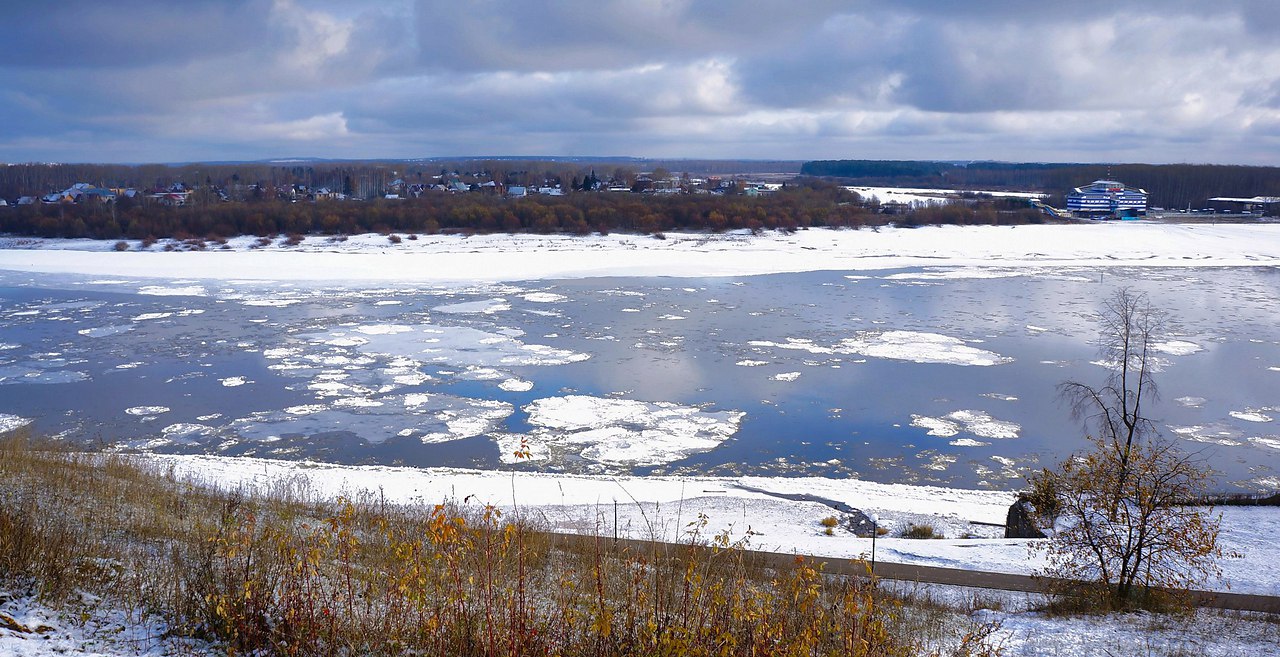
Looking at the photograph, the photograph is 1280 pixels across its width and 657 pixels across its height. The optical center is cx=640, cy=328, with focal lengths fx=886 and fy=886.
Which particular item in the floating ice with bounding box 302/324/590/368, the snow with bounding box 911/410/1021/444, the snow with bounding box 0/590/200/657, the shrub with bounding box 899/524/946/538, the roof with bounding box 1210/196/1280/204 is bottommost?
the shrub with bounding box 899/524/946/538

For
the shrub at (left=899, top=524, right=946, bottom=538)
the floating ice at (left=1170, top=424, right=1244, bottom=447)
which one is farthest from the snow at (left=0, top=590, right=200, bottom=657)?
the floating ice at (left=1170, top=424, right=1244, bottom=447)

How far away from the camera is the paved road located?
675 cm

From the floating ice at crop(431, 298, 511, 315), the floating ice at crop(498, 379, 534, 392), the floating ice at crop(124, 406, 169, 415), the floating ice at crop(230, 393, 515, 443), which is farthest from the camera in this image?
the floating ice at crop(431, 298, 511, 315)

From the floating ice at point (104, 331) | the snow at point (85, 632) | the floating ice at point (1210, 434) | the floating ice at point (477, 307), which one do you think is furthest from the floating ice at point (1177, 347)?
the floating ice at point (104, 331)

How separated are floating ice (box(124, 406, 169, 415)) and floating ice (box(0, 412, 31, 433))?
1241 mm

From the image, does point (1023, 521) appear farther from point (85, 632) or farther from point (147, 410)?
point (147, 410)

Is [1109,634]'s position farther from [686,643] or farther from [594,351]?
[594,351]

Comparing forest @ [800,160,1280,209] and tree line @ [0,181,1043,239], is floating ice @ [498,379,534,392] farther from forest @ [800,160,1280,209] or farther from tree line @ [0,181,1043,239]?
forest @ [800,160,1280,209]

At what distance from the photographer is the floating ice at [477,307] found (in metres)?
22.3

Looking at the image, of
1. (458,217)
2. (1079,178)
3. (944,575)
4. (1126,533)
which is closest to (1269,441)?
(1126,533)

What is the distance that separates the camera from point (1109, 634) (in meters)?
5.71

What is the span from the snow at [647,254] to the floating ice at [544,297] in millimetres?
3801

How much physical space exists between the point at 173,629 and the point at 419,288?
2360cm

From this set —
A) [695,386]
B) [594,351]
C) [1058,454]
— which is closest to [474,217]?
[594,351]
